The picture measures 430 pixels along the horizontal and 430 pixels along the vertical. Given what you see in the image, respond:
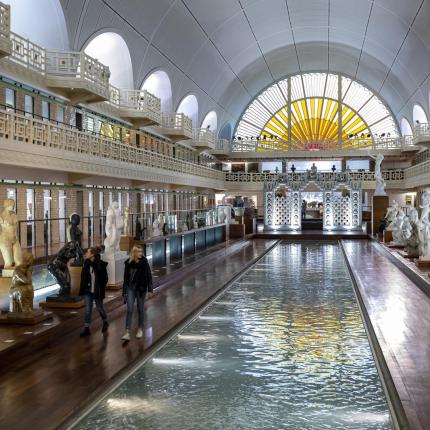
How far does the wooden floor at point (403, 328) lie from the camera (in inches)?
277

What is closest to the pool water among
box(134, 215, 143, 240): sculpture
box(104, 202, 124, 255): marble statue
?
box(104, 202, 124, 255): marble statue

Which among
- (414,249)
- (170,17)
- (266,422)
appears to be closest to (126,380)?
(266,422)

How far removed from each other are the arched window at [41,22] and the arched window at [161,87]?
1316 cm

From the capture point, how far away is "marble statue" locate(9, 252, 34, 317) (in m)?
10.2

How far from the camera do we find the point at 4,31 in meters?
17.0

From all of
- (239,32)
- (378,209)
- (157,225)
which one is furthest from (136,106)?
(378,209)

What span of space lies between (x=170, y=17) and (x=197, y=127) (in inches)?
641

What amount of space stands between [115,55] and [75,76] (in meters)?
8.48

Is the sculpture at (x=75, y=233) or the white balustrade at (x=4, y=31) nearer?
→ the sculpture at (x=75, y=233)

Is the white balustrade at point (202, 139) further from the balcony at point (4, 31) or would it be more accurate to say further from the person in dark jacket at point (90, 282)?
the person in dark jacket at point (90, 282)

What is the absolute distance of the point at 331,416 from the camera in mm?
6848

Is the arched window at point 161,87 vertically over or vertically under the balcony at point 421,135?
over

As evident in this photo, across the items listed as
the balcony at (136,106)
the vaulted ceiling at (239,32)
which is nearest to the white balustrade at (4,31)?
the vaulted ceiling at (239,32)

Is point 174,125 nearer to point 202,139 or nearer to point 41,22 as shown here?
point 202,139
